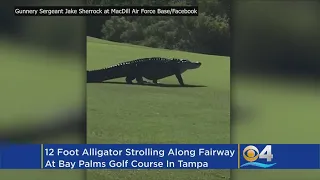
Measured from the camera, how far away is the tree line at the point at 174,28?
5.30 m

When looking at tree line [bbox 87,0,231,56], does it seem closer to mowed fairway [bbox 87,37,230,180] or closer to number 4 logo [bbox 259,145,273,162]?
mowed fairway [bbox 87,37,230,180]

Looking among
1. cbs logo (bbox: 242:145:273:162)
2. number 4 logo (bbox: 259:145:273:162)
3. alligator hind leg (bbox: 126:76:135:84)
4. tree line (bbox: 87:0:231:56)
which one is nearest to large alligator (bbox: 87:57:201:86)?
alligator hind leg (bbox: 126:76:135:84)

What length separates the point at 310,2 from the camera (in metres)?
5.35

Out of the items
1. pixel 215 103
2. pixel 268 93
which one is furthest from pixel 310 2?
pixel 215 103

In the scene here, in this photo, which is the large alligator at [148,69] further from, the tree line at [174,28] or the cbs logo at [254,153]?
the cbs logo at [254,153]

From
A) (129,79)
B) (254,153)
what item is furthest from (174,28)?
(254,153)

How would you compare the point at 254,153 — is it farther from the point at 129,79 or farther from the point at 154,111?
the point at 129,79

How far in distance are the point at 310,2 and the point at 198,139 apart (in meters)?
1.78

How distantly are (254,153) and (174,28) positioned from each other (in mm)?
1494

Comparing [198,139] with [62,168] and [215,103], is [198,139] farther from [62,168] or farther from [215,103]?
[62,168]

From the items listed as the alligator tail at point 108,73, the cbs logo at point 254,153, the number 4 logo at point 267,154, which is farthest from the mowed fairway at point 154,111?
the number 4 logo at point 267,154

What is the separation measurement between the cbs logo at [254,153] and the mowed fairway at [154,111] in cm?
22

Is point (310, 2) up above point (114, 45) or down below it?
above

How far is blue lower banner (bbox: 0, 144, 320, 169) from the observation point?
209 inches
